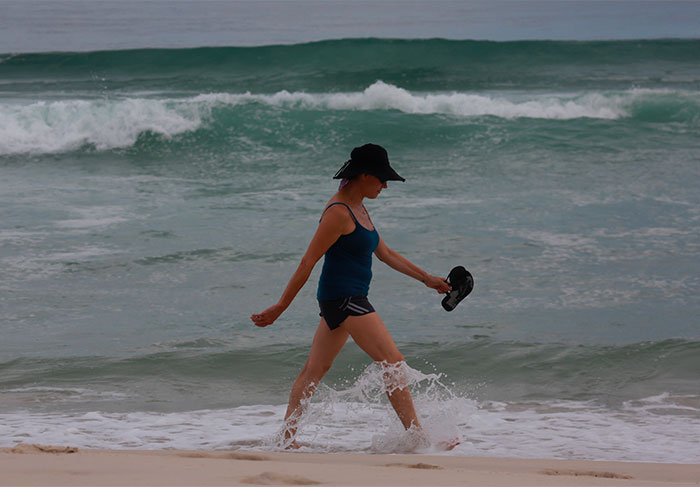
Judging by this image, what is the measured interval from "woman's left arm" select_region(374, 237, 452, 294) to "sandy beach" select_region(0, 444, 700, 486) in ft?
3.21

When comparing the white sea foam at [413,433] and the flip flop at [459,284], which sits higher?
the flip flop at [459,284]

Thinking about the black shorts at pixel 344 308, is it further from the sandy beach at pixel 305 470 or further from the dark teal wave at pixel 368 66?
the dark teal wave at pixel 368 66

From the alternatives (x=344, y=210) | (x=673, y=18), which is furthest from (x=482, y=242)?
(x=673, y=18)

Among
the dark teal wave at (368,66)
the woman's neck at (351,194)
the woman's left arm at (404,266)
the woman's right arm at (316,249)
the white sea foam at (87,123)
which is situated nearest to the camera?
the woman's right arm at (316,249)

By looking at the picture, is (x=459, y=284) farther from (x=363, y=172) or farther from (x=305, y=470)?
(x=305, y=470)

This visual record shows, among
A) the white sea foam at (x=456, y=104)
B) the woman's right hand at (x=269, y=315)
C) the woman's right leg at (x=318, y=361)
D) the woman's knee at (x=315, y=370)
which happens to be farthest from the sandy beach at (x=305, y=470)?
the white sea foam at (x=456, y=104)

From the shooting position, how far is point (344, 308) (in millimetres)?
4363

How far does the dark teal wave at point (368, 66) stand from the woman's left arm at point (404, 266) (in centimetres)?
2498

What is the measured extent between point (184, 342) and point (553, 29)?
45286 mm

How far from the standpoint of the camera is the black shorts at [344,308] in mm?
4359

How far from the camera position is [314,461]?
13.5 ft

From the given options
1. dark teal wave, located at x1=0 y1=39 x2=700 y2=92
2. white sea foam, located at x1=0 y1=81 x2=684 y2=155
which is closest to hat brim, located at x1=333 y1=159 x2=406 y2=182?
white sea foam, located at x1=0 y1=81 x2=684 y2=155

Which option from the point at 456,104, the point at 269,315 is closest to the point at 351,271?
the point at 269,315

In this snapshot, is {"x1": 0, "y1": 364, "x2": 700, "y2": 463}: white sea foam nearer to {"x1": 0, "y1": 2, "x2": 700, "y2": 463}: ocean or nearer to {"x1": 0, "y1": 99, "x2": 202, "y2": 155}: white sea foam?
{"x1": 0, "y1": 2, "x2": 700, "y2": 463}: ocean
